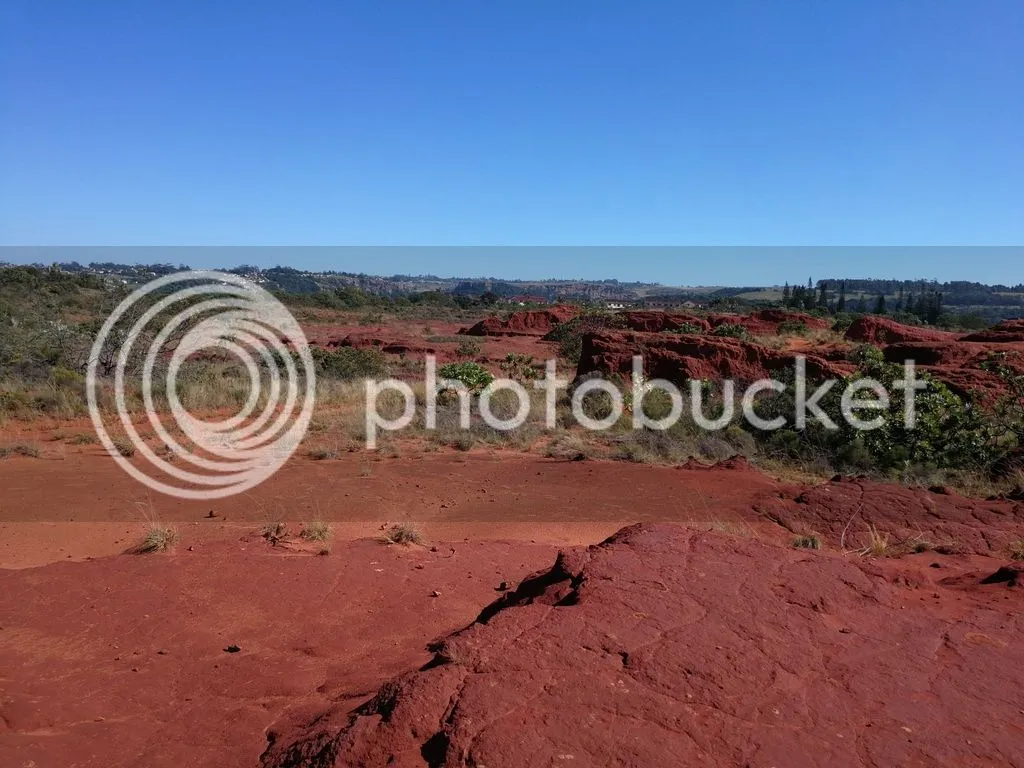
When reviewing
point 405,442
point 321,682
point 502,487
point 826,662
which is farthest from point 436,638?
point 405,442

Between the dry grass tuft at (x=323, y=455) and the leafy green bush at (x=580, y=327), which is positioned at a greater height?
the leafy green bush at (x=580, y=327)

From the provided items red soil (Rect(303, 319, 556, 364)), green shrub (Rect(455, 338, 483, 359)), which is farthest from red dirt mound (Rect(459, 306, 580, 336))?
green shrub (Rect(455, 338, 483, 359))

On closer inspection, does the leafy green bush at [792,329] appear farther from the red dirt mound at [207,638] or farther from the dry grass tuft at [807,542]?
the red dirt mound at [207,638]

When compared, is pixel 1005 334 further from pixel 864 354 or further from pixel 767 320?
pixel 767 320

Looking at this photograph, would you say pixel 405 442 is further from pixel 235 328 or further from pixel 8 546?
pixel 235 328

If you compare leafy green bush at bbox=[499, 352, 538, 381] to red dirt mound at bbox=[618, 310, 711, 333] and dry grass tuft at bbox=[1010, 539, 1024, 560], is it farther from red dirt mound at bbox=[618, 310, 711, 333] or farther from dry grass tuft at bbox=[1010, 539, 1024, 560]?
dry grass tuft at bbox=[1010, 539, 1024, 560]

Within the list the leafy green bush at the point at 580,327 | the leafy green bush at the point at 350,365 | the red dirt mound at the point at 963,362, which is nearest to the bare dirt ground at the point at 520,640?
the red dirt mound at the point at 963,362
